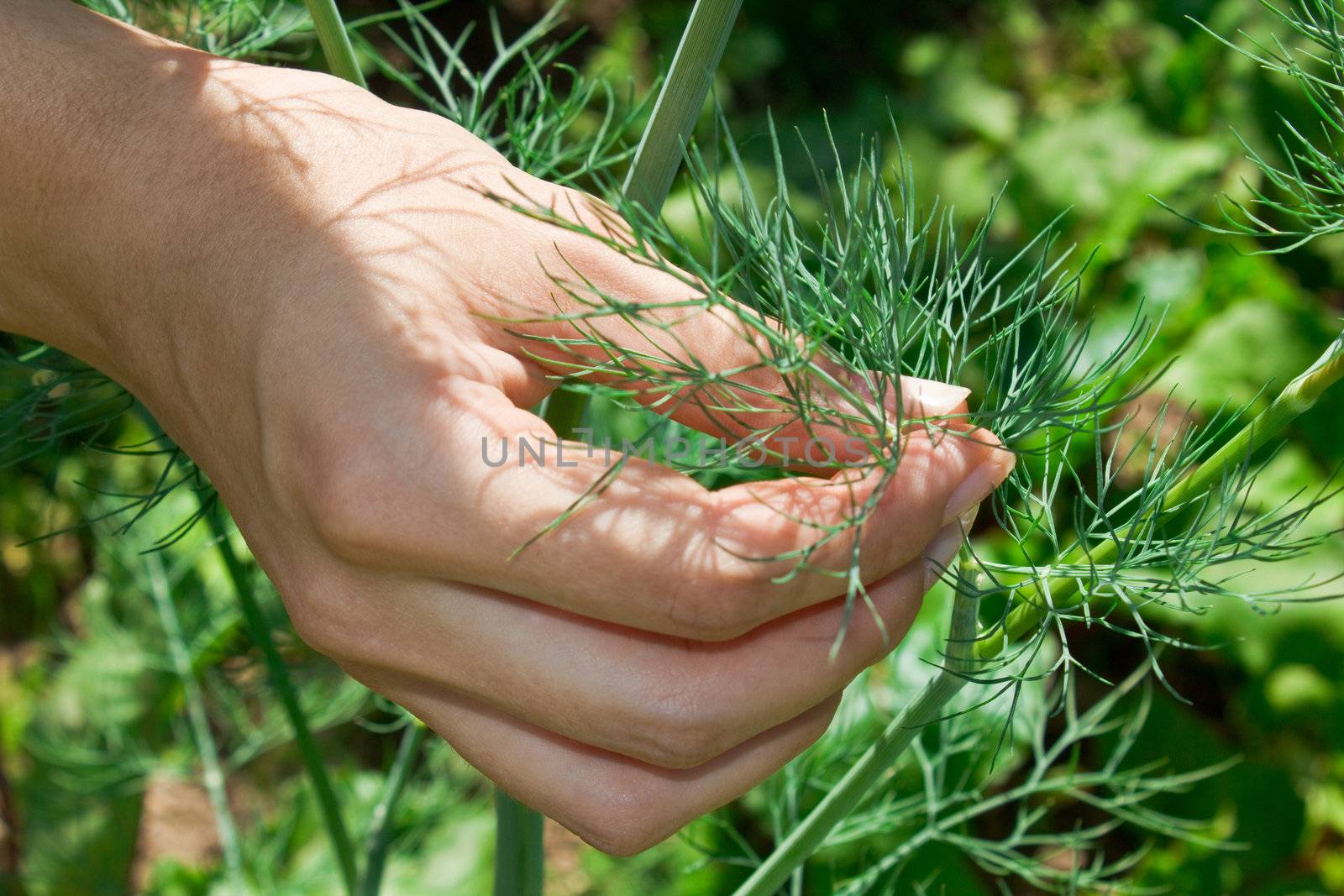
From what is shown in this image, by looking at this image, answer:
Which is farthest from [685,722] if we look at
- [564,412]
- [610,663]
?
[564,412]

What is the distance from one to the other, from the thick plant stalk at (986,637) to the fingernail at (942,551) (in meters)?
0.01

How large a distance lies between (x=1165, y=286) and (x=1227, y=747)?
469 millimetres

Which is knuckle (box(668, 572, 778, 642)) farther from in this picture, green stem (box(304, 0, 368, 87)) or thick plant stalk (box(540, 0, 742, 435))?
green stem (box(304, 0, 368, 87))

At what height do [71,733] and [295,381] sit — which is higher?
[295,381]

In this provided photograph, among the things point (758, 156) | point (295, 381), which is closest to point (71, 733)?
point (295, 381)

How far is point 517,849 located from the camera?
17.9 inches

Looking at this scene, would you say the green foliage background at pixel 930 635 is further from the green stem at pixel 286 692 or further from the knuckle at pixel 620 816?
the knuckle at pixel 620 816

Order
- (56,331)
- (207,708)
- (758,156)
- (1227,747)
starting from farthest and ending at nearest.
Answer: (758,156), (207,708), (1227,747), (56,331)

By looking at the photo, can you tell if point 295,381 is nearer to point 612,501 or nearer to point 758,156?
point 612,501

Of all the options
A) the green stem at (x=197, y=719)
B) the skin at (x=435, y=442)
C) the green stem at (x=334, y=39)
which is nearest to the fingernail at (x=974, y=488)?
the skin at (x=435, y=442)

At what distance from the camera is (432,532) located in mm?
290

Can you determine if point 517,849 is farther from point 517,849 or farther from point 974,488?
point 974,488

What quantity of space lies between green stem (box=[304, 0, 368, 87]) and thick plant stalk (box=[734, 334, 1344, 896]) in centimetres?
26

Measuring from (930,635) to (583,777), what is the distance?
63 cm
